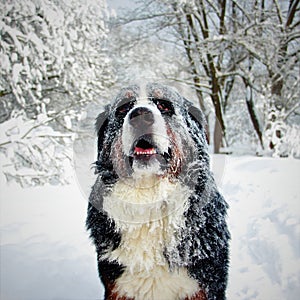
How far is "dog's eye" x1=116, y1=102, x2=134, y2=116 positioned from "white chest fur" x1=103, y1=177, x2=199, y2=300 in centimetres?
48

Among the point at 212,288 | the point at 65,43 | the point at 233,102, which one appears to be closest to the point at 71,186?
the point at 65,43

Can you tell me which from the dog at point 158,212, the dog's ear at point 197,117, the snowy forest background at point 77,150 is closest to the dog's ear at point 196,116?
the dog's ear at point 197,117

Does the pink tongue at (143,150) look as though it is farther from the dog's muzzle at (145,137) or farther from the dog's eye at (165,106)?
the dog's eye at (165,106)

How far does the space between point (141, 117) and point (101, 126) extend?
558 millimetres

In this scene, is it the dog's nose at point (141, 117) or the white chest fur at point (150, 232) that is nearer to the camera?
the dog's nose at point (141, 117)

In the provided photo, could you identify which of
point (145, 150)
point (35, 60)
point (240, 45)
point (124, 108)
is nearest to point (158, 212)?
point (145, 150)

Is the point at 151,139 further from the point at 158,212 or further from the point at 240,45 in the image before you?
the point at 240,45

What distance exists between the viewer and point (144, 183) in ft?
5.95

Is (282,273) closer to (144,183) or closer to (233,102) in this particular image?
(144,183)

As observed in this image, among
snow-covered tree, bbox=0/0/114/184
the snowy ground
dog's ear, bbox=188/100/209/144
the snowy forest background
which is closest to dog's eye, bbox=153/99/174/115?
dog's ear, bbox=188/100/209/144

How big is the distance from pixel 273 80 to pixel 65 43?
7399 millimetres

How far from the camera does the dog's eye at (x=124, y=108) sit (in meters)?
1.88

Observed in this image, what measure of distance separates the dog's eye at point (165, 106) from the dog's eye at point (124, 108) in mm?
175

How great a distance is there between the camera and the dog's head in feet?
5.68
